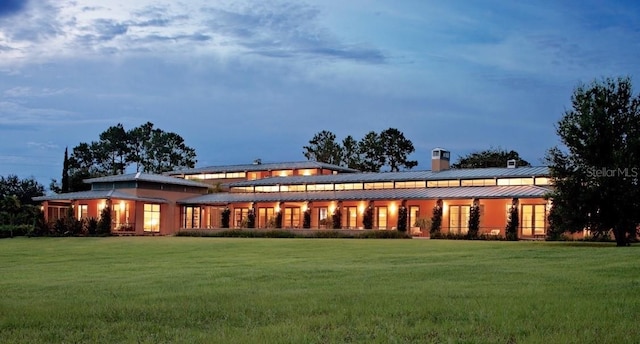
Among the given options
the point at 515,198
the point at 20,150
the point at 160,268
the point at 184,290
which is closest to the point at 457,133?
the point at 515,198

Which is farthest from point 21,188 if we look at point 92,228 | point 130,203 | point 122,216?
point 92,228

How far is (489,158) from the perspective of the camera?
259 feet

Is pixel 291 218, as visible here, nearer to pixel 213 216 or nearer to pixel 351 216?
pixel 351 216

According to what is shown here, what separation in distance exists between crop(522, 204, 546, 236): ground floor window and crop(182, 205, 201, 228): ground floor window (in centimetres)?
2929

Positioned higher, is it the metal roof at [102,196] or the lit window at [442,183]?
the lit window at [442,183]

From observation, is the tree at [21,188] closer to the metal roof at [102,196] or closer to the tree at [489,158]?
the metal roof at [102,196]

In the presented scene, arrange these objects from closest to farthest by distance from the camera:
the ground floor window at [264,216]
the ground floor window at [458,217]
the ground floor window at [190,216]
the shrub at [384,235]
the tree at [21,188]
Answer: the shrub at [384,235], the ground floor window at [458,217], the ground floor window at [264,216], the ground floor window at [190,216], the tree at [21,188]

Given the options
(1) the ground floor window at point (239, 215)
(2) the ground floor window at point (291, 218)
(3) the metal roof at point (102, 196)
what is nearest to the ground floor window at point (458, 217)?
(2) the ground floor window at point (291, 218)

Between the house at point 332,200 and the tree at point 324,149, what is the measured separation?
1263 inches

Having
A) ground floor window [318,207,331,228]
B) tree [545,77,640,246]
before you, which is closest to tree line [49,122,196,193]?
ground floor window [318,207,331,228]

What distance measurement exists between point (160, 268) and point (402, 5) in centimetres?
1709

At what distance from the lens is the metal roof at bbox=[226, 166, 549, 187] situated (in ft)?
159

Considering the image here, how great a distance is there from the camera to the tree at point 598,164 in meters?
27.3

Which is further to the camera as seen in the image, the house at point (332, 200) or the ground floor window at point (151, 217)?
the ground floor window at point (151, 217)
